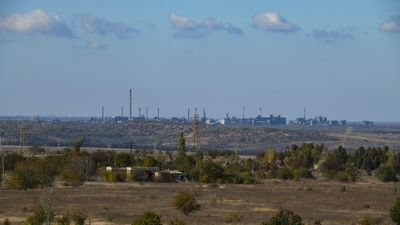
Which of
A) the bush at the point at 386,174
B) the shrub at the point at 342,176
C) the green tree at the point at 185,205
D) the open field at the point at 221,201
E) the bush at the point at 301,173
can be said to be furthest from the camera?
the bush at the point at 301,173

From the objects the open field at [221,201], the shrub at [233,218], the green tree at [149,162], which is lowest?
the open field at [221,201]

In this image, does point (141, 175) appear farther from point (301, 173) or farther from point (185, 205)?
point (185, 205)

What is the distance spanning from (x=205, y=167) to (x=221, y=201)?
2634 centimetres

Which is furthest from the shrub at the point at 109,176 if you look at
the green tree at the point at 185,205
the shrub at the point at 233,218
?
the shrub at the point at 233,218

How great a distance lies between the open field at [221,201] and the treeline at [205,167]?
2.68 m

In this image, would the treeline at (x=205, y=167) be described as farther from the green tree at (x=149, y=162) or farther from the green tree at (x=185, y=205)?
the green tree at (x=185, y=205)

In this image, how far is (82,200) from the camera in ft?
210

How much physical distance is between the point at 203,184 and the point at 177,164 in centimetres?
1683

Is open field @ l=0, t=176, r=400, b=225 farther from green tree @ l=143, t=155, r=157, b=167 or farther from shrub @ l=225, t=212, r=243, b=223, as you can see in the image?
green tree @ l=143, t=155, r=157, b=167

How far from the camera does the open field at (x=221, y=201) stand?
52844 millimetres

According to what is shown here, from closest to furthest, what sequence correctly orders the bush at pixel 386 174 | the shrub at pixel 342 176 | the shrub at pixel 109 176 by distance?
1. the shrub at pixel 109 176
2. the bush at pixel 386 174
3. the shrub at pixel 342 176

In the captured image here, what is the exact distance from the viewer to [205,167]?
299 ft

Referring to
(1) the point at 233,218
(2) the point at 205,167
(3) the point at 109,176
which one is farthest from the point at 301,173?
(1) the point at 233,218

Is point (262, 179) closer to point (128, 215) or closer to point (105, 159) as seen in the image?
point (105, 159)
